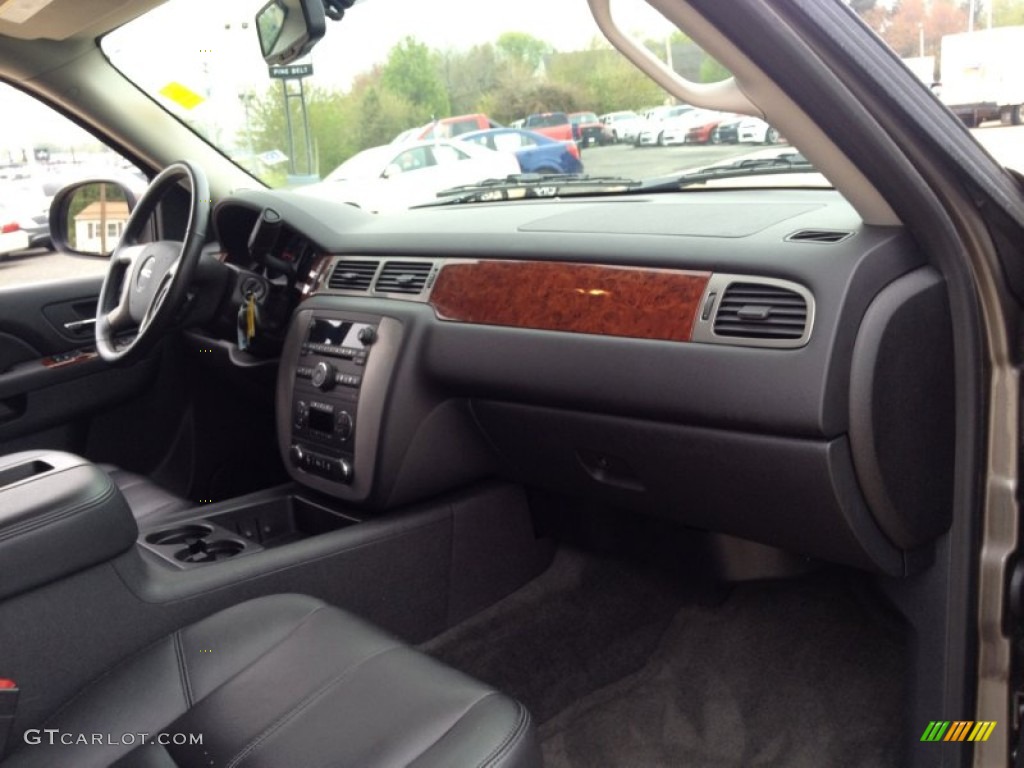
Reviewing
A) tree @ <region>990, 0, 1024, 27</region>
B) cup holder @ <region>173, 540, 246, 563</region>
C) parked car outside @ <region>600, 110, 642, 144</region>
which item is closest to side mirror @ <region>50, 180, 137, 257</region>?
cup holder @ <region>173, 540, 246, 563</region>

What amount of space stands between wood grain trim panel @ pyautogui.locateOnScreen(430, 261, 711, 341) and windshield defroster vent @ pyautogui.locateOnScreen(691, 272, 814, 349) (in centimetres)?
3

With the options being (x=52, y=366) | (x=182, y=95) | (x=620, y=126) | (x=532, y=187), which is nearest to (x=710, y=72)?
(x=620, y=126)

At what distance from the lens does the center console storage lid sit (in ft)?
5.22

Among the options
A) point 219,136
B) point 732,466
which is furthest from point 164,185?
point 732,466

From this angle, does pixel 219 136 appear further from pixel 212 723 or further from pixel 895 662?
pixel 895 662

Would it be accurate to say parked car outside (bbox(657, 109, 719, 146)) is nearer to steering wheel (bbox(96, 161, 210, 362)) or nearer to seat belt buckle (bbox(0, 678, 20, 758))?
steering wheel (bbox(96, 161, 210, 362))

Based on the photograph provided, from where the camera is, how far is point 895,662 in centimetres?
221

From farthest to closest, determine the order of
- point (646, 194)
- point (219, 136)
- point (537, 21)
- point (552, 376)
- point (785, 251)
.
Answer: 1. point (219, 136)
2. point (646, 194)
3. point (537, 21)
4. point (552, 376)
5. point (785, 251)

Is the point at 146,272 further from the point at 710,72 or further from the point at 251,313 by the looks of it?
the point at 710,72

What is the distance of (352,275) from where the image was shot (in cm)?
245

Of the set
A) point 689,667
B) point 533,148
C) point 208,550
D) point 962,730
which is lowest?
point 689,667

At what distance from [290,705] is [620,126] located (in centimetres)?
141

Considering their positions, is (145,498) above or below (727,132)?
below

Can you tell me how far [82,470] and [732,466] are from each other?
1127 mm
